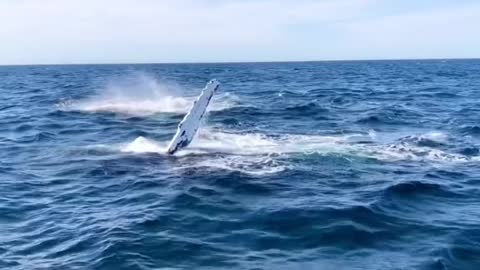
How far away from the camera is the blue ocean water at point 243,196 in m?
12.6

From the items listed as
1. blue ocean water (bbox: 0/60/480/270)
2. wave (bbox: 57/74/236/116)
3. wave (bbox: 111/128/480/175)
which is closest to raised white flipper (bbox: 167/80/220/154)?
wave (bbox: 111/128/480/175)

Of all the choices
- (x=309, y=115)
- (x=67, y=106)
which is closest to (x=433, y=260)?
(x=309, y=115)

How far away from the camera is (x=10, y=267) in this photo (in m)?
12.0

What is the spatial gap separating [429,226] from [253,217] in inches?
176

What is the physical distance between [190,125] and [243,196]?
915 centimetres

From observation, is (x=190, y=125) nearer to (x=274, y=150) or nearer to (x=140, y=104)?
(x=274, y=150)

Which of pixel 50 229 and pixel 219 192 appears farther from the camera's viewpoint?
pixel 219 192

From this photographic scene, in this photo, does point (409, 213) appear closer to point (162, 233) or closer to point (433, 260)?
point (433, 260)

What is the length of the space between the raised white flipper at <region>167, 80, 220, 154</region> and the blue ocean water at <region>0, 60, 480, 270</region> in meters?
0.56

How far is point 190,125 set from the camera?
25672mm

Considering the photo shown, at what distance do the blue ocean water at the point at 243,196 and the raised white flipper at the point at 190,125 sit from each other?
56 centimetres

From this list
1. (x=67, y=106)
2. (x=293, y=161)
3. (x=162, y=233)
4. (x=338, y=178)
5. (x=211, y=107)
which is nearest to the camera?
(x=162, y=233)

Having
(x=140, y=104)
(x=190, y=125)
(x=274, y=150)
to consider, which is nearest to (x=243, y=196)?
(x=274, y=150)

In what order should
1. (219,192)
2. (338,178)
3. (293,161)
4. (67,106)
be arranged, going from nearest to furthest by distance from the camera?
1. (219,192)
2. (338,178)
3. (293,161)
4. (67,106)
